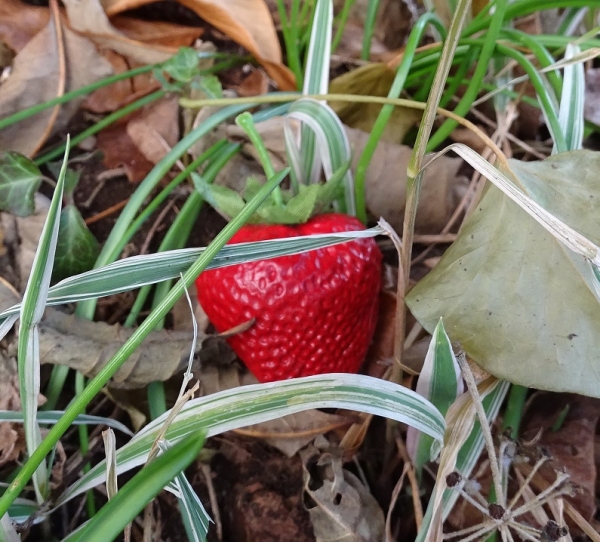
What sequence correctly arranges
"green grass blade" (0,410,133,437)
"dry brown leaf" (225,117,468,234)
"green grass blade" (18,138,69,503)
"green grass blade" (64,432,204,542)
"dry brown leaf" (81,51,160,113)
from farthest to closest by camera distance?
"dry brown leaf" (81,51,160,113) → "dry brown leaf" (225,117,468,234) → "green grass blade" (0,410,133,437) → "green grass blade" (18,138,69,503) → "green grass blade" (64,432,204,542)

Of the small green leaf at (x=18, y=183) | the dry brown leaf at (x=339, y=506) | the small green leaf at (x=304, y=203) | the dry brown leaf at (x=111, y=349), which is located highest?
the small green leaf at (x=304, y=203)

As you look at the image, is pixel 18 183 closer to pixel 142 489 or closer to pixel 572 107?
pixel 142 489

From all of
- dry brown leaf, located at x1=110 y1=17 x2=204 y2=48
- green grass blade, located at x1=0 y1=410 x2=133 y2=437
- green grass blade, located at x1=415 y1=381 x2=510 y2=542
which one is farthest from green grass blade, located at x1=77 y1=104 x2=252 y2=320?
green grass blade, located at x1=415 y1=381 x2=510 y2=542

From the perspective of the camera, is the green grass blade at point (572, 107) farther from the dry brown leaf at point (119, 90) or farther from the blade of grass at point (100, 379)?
the dry brown leaf at point (119, 90)

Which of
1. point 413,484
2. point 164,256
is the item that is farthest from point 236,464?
point 164,256

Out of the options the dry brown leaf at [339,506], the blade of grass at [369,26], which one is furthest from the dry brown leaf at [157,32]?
the dry brown leaf at [339,506]

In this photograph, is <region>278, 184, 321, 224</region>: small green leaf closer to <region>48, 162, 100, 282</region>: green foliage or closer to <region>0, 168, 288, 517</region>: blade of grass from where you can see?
<region>0, 168, 288, 517</region>: blade of grass
